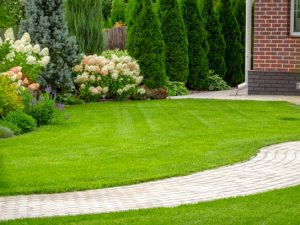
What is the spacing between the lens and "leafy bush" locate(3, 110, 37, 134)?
1312cm

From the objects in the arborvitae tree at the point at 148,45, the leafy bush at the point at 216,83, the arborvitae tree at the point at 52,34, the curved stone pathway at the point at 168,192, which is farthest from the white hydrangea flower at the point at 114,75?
the curved stone pathway at the point at 168,192

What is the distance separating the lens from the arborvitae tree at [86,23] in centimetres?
1964

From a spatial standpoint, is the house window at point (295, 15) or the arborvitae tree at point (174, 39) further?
the arborvitae tree at point (174, 39)

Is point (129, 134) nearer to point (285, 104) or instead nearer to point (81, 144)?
point (81, 144)

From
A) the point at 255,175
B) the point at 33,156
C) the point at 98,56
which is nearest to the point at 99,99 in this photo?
the point at 98,56

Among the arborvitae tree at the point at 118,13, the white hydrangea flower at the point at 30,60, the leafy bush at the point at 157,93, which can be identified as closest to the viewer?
the white hydrangea flower at the point at 30,60

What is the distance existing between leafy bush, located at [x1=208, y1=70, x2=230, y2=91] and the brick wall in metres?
3.34

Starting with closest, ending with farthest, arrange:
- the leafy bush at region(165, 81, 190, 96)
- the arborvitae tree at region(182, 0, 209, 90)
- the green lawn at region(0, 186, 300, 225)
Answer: the green lawn at region(0, 186, 300, 225)
the leafy bush at region(165, 81, 190, 96)
the arborvitae tree at region(182, 0, 209, 90)

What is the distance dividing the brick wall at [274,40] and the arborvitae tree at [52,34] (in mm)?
4680

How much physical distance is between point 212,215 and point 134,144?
4253 mm

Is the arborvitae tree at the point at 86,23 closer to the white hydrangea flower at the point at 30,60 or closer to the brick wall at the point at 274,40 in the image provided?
the brick wall at the point at 274,40

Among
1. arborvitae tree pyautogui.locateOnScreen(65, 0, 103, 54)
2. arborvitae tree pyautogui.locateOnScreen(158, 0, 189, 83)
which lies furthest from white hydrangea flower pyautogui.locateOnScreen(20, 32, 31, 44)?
arborvitae tree pyautogui.locateOnScreen(158, 0, 189, 83)

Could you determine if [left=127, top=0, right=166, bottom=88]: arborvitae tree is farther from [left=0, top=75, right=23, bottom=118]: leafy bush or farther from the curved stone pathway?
the curved stone pathway

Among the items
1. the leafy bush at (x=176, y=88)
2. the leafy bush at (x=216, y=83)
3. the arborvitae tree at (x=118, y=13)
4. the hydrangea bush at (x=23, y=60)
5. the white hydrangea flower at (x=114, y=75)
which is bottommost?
the leafy bush at (x=216, y=83)
